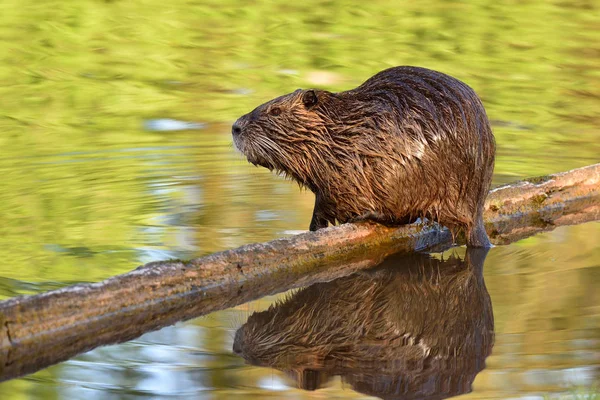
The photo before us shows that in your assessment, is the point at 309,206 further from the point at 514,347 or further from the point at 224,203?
the point at 514,347

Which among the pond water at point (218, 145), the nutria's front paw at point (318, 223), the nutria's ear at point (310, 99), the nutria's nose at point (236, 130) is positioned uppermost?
the nutria's ear at point (310, 99)

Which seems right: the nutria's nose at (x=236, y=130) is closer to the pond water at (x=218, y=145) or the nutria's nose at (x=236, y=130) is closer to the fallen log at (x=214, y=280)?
the pond water at (x=218, y=145)

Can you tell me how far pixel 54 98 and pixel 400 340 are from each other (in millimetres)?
5408

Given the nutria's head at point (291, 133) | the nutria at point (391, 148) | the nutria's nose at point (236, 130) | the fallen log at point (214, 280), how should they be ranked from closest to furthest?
the fallen log at point (214, 280) < the nutria at point (391, 148) < the nutria's head at point (291, 133) < the nutria's nose at point (236, 130)

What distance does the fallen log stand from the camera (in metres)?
3.31

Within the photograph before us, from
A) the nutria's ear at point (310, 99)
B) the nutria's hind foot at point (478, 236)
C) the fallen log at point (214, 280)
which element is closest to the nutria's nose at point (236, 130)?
the nutria's ear at point (310, 99)

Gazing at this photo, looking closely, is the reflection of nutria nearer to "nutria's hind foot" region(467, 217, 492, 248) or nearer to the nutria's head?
"nutria's hind foot" region(467, 217, 492, 248)

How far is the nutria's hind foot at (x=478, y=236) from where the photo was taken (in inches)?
187

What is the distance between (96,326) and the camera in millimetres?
3486

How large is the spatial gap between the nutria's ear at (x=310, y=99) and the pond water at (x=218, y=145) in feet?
2.29

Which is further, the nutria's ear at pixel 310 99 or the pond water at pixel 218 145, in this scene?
the nutria's ear at pixel 310 99

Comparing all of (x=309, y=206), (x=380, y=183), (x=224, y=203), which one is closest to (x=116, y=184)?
(x=224, y=203)

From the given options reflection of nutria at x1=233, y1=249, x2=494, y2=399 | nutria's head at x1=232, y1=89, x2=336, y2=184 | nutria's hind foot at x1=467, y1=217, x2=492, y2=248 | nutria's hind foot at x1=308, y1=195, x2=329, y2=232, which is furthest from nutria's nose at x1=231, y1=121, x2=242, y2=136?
nutria's hind foot at x1=467, y1=217, x2=492, y2=248

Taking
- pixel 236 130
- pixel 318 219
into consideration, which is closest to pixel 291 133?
pixel 236 130
